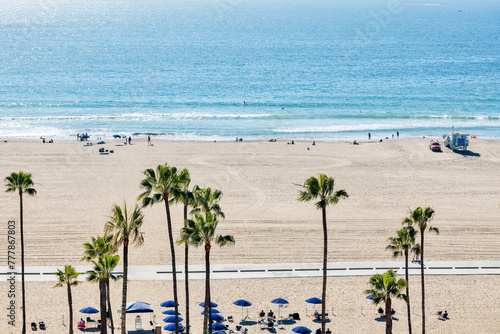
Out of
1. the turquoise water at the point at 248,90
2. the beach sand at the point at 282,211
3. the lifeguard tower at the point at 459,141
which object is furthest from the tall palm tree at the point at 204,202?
the turquoise water at the point at 248,90

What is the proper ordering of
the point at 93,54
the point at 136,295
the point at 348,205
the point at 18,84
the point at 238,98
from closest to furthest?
the point at 136,295 < the point at 348,205 < the point at 238,98 < the point at 18,84 < the point at 93,54

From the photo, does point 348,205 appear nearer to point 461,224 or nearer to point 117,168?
point 461,224

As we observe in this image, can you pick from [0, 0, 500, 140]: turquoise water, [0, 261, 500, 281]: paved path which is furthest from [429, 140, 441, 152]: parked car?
[0, 261, 500, 281]: paved path

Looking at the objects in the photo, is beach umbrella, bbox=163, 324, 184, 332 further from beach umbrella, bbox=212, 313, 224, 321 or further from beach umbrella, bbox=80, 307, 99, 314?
beach umbrella, bbox=80, 307, 99, 314

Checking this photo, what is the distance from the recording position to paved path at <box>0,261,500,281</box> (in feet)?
139

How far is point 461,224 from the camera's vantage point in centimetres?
5203

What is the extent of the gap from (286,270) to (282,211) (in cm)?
1155

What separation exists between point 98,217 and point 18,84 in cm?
8562

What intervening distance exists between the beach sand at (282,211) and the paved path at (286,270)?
0.81 m

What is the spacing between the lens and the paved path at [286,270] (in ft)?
139

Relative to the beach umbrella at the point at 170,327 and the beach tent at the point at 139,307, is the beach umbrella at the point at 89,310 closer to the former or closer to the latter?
the beach tent at the point at 139,307

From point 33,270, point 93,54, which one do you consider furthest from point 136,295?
point 93,54

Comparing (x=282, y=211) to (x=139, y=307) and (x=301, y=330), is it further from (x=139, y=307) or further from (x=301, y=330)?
(x=139, y=307)

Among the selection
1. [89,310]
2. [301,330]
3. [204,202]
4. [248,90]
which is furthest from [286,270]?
[248,90]
